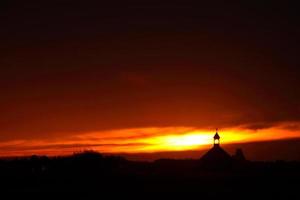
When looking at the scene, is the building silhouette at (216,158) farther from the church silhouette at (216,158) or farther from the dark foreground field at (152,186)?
the dark foreground field at (152,186)

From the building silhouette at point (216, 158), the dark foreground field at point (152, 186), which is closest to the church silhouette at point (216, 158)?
the building silhouette at point (216, 158)

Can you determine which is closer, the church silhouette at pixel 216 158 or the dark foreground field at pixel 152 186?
the dark foreground field at pixel 152 186

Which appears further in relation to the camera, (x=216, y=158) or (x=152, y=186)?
(x=216, y=158)

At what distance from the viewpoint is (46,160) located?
8300 cm

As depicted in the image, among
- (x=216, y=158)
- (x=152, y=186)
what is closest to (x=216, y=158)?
(x=216, y=158)

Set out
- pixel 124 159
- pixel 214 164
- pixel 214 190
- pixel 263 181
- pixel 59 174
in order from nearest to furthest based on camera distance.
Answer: pixel 214 190 → pixel 263 181 → pixel 59 174 → pixel 214 164 → pixel 124 159

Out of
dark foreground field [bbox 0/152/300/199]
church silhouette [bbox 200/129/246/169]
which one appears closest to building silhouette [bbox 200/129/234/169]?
church silhouette [bbox 200/129/246/169]

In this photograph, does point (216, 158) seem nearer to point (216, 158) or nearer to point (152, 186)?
point (216, 158)

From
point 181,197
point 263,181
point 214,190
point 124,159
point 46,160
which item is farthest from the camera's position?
point 124,159

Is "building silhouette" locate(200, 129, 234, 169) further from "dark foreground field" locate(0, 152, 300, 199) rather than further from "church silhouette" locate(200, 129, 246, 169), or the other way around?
"dark foreground field" locate(0, 152, 300, 199)

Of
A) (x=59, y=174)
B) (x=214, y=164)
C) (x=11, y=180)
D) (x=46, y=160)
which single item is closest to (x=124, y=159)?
(x=46, y=160)

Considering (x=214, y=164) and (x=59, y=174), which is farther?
(x=214, y=164)

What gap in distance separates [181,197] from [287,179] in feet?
43.8

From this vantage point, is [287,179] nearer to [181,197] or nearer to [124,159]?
[181,197]
